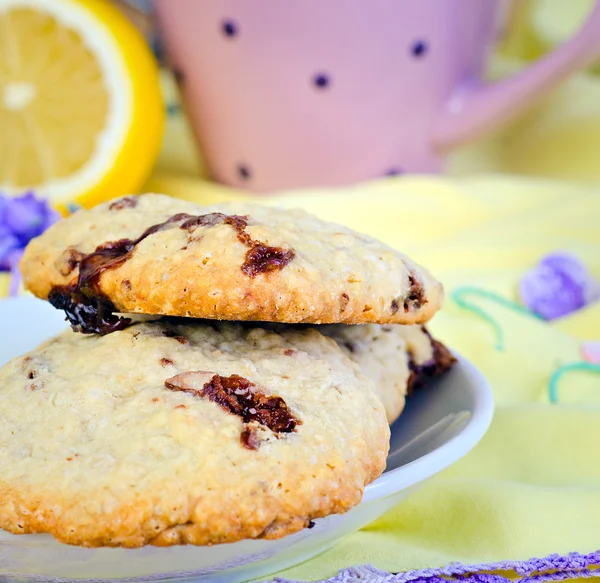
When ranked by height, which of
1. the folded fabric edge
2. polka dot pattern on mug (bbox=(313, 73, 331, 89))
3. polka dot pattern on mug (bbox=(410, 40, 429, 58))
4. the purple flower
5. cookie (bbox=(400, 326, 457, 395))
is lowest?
the purple flower

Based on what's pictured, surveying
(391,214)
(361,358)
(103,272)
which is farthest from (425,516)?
(391,214)

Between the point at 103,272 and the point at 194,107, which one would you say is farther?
the point at 194,107

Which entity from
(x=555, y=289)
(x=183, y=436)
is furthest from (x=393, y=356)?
(x=555, y=289)

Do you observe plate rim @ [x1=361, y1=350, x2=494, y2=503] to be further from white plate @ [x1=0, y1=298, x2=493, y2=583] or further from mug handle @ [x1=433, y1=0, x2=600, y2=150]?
mug handle @ [x1=433, y1=0, x2=600, y2=150]

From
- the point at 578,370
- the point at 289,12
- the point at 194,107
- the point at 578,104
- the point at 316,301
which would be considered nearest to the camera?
the point at 316,301

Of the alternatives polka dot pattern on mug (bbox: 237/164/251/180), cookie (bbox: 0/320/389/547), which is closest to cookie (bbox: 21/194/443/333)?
cookie (bbox: 0/320/389/547)

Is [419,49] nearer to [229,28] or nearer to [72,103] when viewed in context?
[229,28]

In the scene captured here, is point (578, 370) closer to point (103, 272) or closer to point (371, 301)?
point (371, 301)

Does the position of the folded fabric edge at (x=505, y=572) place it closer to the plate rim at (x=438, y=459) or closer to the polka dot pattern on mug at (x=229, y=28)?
the plate rim at (x=438, y=459)
